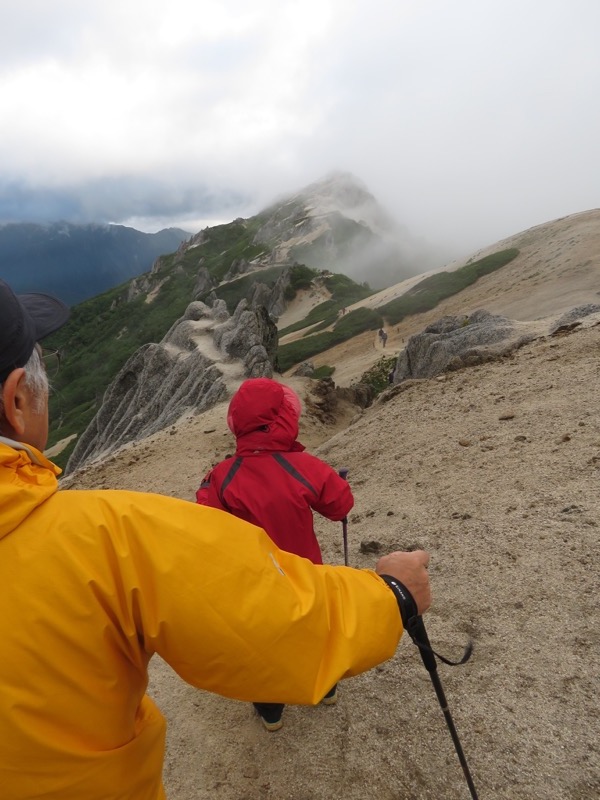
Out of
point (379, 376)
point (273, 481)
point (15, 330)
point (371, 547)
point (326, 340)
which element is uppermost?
point (15, 330)

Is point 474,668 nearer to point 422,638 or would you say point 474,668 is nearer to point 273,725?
point 273,725

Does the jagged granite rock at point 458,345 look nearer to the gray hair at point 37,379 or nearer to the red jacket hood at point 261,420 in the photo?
the red jacket hood at point 261,420

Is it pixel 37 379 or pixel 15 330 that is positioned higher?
pixel 15 330

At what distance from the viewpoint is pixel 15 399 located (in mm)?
1758

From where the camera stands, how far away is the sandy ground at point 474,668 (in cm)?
360

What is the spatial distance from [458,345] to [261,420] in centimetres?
1393

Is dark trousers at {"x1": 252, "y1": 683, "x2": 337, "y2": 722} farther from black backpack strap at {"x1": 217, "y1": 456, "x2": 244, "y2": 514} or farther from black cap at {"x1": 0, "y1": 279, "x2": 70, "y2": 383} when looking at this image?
black cap at {"x1": 0, "y1": 279, "x2": 70, "y2": 383}

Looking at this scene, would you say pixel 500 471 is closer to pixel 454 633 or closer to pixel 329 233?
pixel 454 633

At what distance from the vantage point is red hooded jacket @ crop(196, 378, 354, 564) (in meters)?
3.93

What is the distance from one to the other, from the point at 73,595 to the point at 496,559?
5180mm

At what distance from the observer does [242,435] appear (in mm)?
4113

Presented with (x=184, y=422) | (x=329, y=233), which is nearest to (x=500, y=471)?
(x=184, y=422)

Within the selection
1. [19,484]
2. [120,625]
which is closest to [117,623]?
[120,625]

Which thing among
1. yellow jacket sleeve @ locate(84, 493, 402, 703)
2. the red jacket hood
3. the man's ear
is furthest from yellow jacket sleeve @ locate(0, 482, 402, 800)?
the red jacket hood
